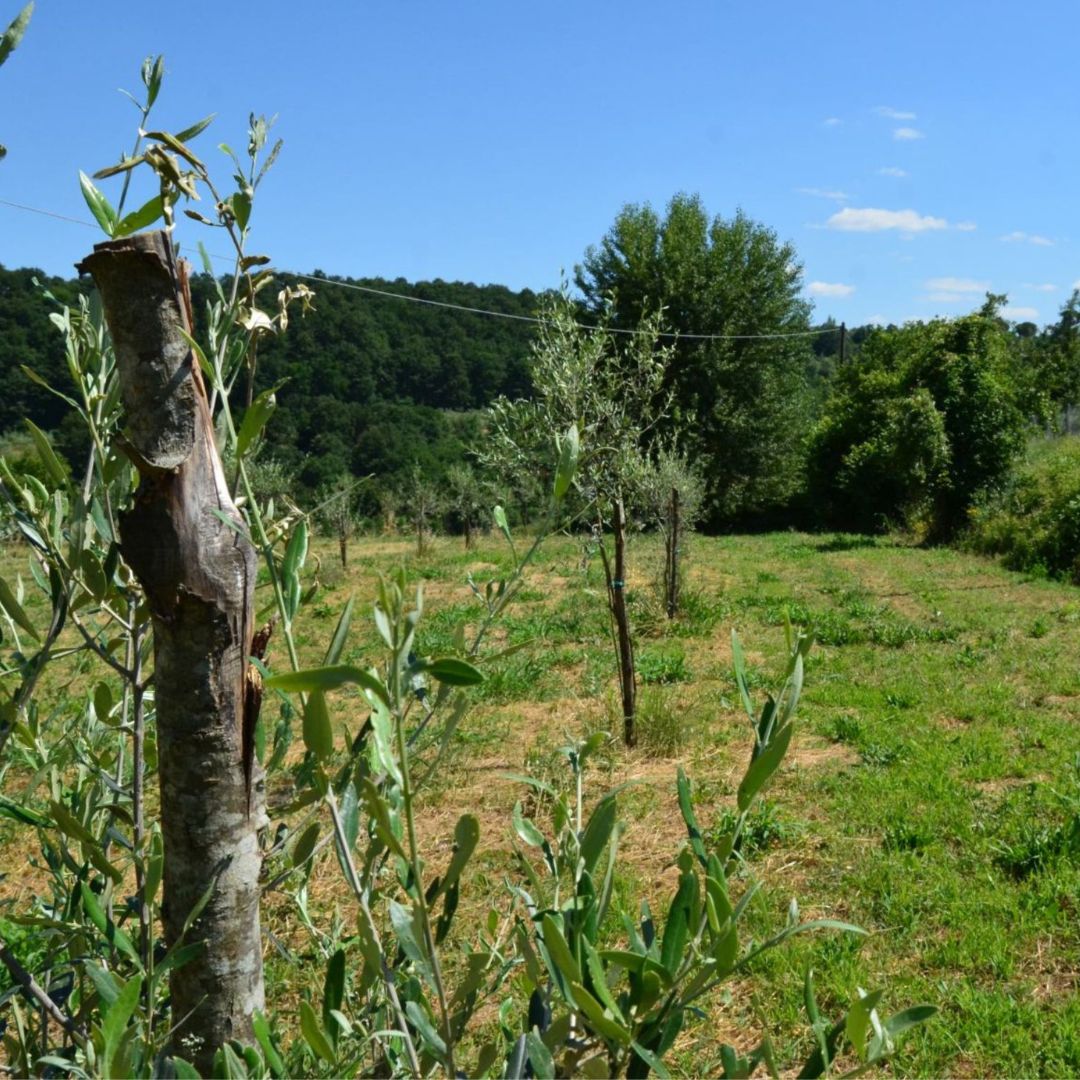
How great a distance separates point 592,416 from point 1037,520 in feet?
31.6

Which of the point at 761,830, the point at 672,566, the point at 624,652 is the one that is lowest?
the point at 761,830

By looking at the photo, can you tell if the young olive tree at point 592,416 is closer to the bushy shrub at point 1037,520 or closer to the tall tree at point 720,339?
the bushy shrub at point 1037,520

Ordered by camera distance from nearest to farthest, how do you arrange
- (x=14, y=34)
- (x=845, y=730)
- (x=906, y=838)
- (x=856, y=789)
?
(x=14, y=34) → (x=906, y=838) → (x=856, y=789) → (x=845, y=730)

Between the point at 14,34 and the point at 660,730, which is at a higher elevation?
the point at 14,34

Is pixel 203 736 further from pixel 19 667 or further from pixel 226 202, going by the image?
pixel 226 202

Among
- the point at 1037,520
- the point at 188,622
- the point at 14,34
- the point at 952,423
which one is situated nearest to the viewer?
the point at 14,34

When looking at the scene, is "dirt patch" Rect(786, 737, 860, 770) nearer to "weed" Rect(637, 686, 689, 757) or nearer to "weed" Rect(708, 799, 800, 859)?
"weed" Rect(637, 686, 689, 757)

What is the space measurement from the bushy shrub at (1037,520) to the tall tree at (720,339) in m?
7.98

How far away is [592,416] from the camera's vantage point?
246 inches

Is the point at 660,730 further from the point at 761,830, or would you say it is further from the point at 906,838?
the point at 906,838

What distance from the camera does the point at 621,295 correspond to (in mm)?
24094

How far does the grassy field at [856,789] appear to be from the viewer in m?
3.26

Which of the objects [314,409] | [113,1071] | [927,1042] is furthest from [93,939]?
[314,409]

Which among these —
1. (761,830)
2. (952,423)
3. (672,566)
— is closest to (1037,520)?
(952,423)
